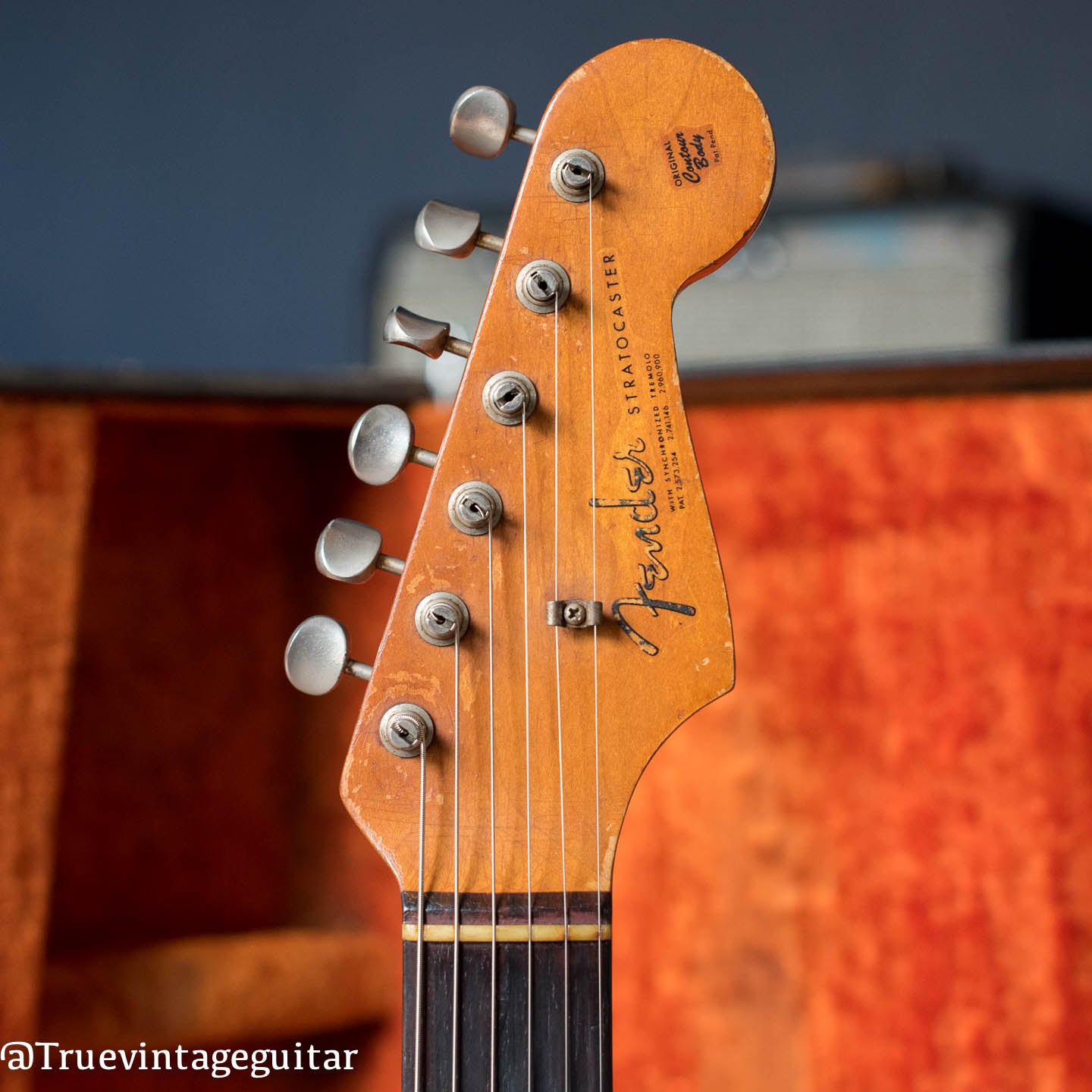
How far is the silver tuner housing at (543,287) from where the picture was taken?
0.63 m

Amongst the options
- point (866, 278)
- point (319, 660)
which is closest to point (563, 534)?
point (319, 660)

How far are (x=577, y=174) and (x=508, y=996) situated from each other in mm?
384

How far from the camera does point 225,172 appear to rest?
235cm

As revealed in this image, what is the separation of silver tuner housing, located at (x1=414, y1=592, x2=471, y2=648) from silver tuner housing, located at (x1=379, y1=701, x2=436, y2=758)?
3 centimetres

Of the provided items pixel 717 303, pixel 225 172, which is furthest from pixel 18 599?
pixel 225 172

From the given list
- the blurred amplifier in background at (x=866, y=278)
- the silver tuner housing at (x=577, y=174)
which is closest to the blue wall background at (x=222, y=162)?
the blurred amplifier in background at (x=866, y=278)

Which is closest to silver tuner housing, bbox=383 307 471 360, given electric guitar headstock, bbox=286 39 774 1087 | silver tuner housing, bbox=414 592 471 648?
electric guitar headstock, bbox=286 39 774 1087

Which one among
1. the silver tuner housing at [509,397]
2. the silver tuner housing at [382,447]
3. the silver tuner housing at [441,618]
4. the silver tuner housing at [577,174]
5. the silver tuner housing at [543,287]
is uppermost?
the silver tuner housing at [577,174]

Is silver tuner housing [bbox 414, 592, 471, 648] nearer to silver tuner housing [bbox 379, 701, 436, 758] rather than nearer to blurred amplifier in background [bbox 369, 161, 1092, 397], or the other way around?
silver tuner housing [bbox 379, 701, 436, 758]

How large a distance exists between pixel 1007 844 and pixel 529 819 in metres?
0.42

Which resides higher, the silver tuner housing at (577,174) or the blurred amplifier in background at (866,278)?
the blurred amplifier in background at (866,278)

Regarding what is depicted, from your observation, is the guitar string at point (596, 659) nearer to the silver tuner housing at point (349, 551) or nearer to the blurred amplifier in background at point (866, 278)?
the silver tuner housing at point (349, 551)

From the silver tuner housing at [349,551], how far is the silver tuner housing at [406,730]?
0.21ft

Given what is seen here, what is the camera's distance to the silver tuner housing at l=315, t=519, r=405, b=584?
2.04ft
